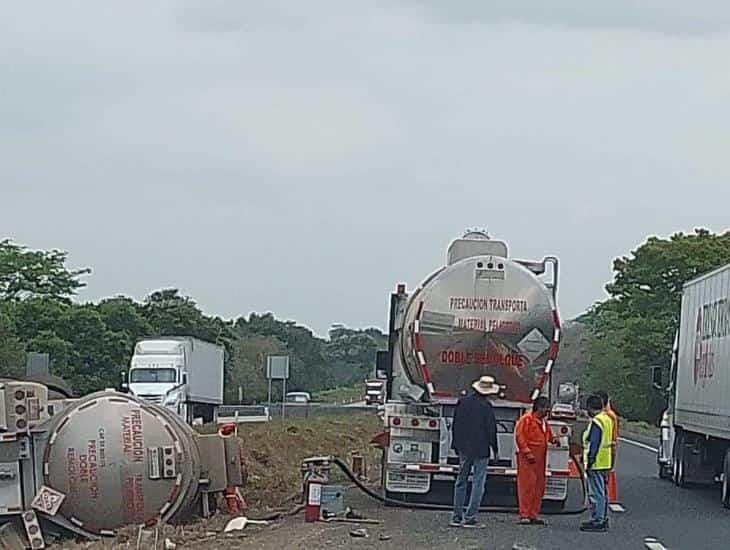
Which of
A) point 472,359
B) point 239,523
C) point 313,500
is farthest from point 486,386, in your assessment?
point 239,523

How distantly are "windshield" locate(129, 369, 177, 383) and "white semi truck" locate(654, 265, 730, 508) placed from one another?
83.0 feet

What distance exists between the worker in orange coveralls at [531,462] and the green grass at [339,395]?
82.9 meters

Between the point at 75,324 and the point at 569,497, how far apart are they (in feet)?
172

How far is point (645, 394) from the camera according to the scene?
231ft

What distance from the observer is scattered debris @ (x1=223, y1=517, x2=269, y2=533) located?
19719 mm

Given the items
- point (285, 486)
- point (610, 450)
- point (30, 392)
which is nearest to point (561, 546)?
point (610, 450)

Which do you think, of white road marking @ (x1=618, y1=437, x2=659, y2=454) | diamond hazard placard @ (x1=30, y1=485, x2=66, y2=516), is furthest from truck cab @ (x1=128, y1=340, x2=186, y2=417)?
diamond hazard placard @ (x1=30, y1=485, x2=66, y2=516)

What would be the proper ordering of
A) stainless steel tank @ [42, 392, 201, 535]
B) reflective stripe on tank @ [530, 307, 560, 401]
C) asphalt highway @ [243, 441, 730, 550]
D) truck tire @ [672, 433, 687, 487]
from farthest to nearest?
truck tire @ [672, 433, 687, 487], reflective stripe on tank @ [530, 307, 560, 401], stainless steel tank @ [42, 392, 201, 535], asphalt highway @ [243, 441, 730, 550]

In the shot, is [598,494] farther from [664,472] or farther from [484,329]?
[664,472]

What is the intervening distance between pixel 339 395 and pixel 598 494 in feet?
314

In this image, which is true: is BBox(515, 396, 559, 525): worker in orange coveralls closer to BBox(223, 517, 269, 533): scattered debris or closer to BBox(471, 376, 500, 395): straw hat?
BBox(471, 376, 500, 395): straw hat

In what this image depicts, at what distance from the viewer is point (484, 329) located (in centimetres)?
2152

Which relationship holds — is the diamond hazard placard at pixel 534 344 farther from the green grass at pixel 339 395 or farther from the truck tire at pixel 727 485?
the green grass at pixel 339 395

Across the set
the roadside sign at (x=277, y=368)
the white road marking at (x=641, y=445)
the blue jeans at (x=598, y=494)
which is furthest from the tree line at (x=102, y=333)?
the blue jeans at (x=598, y=494)
